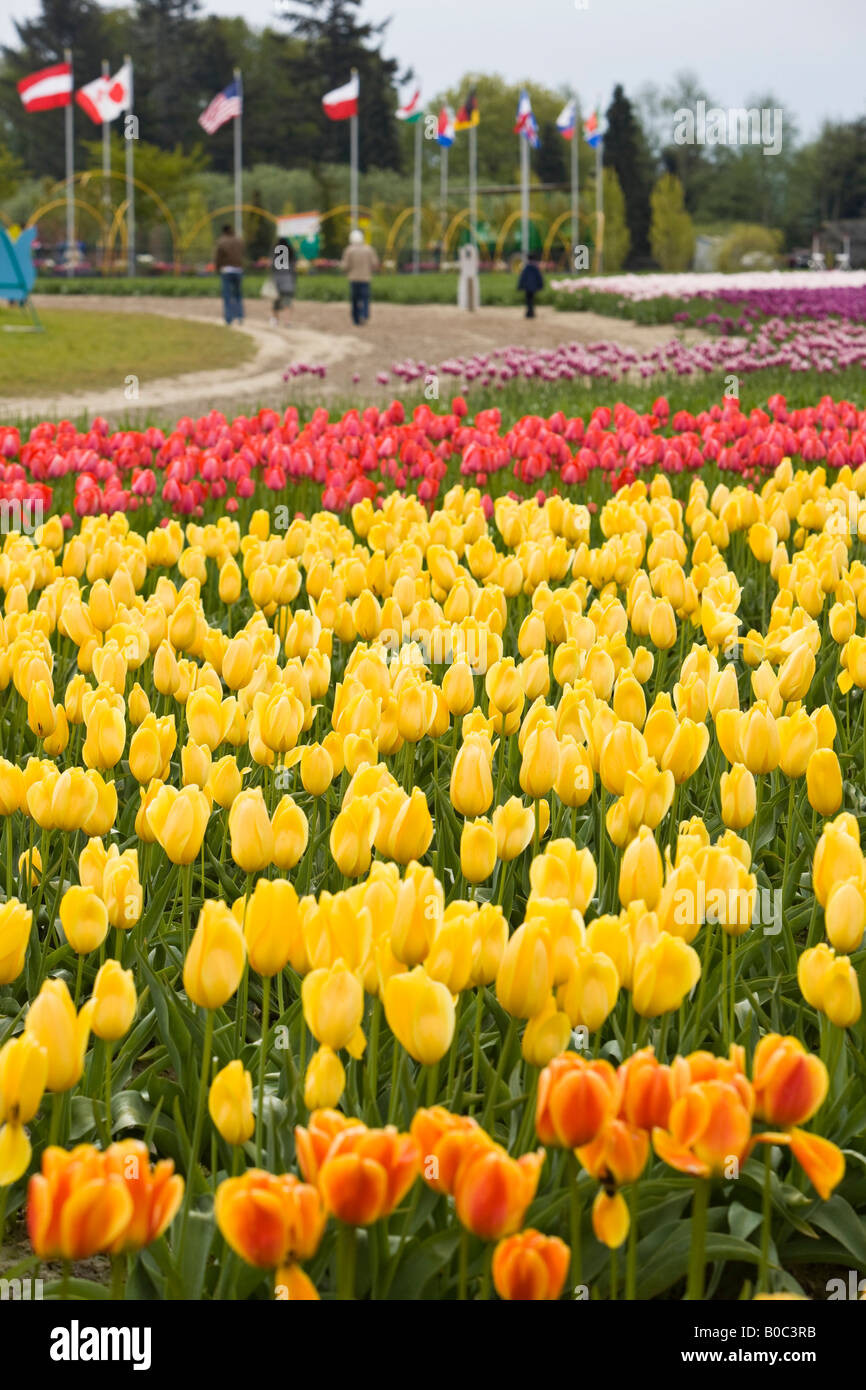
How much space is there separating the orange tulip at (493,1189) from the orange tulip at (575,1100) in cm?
6

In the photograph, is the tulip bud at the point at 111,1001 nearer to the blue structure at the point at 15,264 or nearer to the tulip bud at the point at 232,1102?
the tulip bud at the point at 232,1102

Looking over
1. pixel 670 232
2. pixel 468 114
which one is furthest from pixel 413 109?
pixel 670 232

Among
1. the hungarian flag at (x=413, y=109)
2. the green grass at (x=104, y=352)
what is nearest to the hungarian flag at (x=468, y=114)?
the hungarian flag at (x=413, y=109)

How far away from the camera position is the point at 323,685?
3209 mm

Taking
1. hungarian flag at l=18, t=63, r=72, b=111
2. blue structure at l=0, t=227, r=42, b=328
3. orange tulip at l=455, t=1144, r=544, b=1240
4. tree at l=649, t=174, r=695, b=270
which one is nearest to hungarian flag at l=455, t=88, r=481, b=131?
hungarian flag at l=18, t=63, r=72, b=111

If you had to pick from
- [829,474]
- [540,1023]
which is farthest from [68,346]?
[540,1023]

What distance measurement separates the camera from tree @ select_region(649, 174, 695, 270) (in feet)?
191

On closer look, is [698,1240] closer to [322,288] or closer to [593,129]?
A: [322,288]

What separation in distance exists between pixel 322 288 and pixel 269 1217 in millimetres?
36805

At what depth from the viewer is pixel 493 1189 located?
1.41 meters

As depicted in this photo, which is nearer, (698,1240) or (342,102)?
(698,1240)

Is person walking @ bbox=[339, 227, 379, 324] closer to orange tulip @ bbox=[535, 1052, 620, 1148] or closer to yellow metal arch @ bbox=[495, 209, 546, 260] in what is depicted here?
orange tulip @ bbox=[535, 1052, 620, 1148]

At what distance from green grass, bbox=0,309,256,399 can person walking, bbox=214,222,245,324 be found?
0.44 metres
